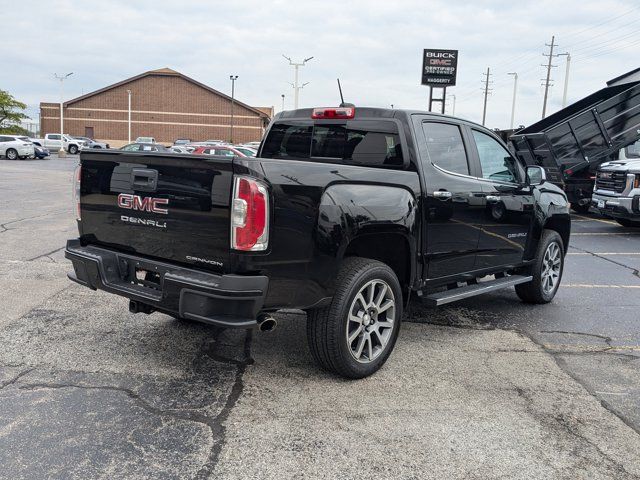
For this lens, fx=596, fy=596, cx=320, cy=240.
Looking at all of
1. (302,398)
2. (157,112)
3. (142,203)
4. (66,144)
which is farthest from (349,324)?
(157,112)

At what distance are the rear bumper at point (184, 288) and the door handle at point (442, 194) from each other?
1832mm

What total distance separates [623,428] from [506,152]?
10.4ft

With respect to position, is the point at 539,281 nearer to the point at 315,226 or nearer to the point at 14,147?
the point at 315,226

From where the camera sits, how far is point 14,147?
40188 mm

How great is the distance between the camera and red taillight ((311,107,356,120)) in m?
4.91

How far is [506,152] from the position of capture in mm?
6043

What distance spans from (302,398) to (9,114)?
74.2 metres

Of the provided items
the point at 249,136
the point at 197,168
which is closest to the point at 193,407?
the point at 197,168

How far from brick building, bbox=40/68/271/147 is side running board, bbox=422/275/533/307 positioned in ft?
236

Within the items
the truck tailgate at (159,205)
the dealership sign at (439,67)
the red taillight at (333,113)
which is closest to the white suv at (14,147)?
the dealership sign at (439,67)

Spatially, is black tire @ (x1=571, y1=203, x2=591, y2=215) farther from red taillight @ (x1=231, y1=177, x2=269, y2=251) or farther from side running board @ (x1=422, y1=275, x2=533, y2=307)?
red taillight @ (x1=231, y1=177, x2=269, y2=251)

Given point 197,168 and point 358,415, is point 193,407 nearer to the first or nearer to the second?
point 358,415

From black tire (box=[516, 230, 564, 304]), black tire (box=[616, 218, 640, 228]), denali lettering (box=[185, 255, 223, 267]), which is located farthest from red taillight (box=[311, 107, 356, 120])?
black tire (box=[616, 218, 640, 228])

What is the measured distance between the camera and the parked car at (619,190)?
12.4m
